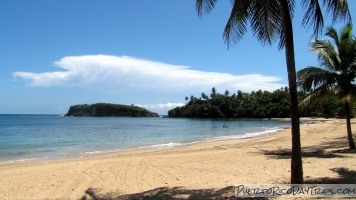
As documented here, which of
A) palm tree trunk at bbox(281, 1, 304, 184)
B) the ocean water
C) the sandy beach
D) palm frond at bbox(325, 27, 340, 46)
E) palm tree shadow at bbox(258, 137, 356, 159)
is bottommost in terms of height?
the ocean water

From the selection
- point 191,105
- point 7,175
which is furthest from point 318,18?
point 191,105

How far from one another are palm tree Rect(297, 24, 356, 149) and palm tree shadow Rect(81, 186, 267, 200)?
20.8ft

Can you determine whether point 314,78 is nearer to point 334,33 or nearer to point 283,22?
point 334,33

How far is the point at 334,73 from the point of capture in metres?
11.5

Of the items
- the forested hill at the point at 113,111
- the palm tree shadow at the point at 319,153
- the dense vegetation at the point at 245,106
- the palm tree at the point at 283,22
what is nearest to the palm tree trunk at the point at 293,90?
the palm tree at the point at 283,22

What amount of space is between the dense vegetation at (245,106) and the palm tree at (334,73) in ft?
263

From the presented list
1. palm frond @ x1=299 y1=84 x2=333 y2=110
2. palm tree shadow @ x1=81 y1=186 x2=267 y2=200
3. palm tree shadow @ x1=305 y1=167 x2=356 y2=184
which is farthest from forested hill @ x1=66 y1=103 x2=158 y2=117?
palm tree shadow @ x1=305 y1=167 x2=356 y2=184

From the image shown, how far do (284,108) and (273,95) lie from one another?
910cm

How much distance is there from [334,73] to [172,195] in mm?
8041

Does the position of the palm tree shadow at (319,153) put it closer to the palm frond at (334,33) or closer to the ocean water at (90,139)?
the palm frond at (334,33)

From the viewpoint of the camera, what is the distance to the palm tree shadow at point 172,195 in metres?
6.21

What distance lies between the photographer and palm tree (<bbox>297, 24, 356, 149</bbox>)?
37.2 ft

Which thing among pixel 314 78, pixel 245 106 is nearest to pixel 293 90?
pixel 314 78

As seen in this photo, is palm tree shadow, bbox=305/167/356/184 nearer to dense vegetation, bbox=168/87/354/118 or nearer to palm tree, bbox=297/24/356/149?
palm tree, bbox=297/24/356/149
